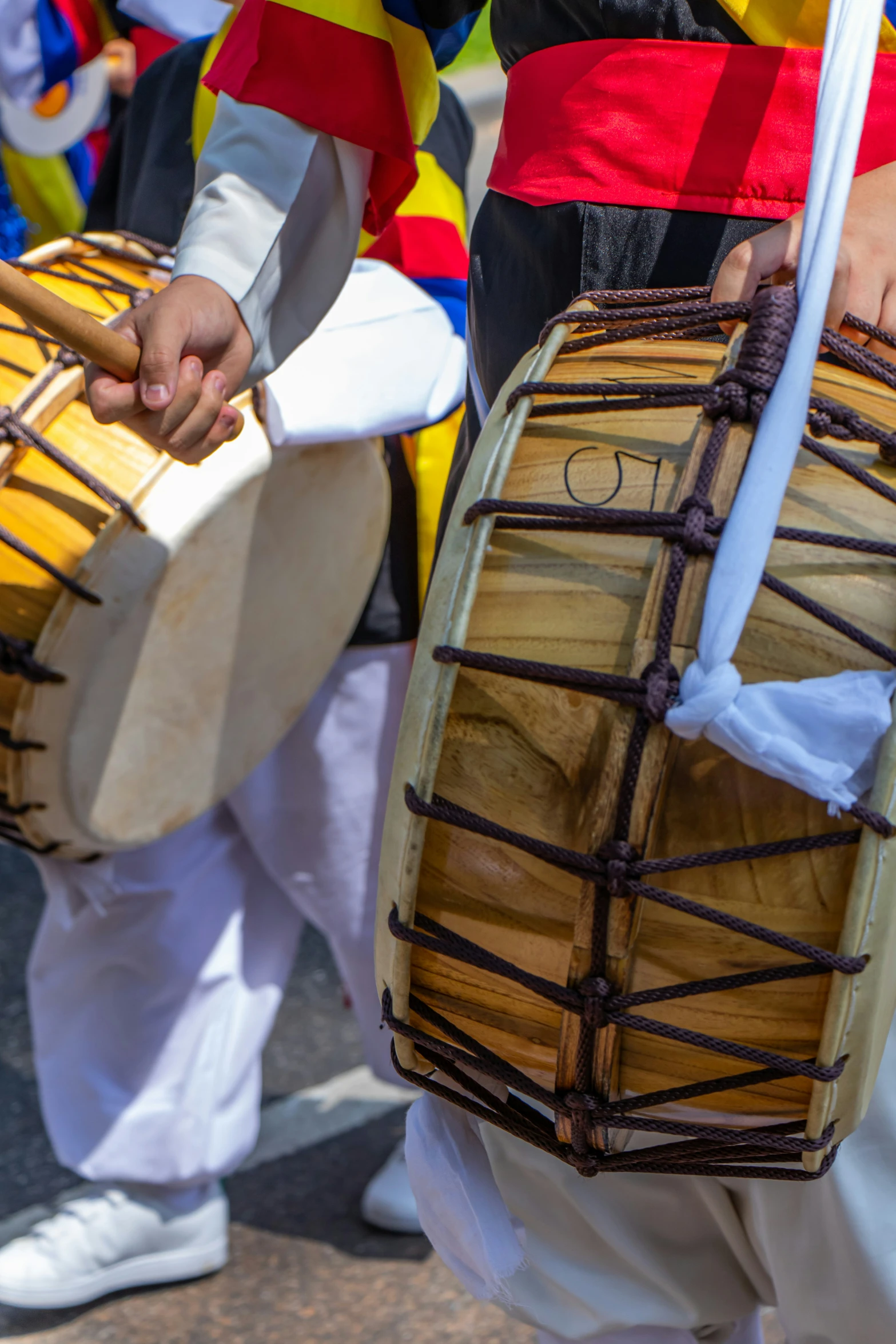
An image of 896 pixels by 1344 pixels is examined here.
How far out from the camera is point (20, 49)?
2.21 m

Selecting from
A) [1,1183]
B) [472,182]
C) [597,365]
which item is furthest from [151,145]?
[472,182]

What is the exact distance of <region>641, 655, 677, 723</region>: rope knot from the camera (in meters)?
0.72

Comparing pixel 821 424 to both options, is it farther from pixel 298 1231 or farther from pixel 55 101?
pixel 55 101

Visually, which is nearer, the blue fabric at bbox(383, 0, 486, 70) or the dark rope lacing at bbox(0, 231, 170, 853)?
the blue fabric at bbox(383, 0, 486, 70)

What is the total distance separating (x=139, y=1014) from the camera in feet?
6.16

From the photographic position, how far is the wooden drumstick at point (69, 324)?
0.86m

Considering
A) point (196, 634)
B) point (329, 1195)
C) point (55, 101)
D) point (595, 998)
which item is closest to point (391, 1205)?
point (329, 1195)

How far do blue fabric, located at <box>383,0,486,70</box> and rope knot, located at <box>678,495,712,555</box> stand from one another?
0.47 meters

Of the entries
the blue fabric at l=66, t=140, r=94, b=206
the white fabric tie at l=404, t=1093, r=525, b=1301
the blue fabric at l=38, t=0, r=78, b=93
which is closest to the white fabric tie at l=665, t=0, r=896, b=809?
the white fabric tie at l=404, t=1093, r=525, b=1301

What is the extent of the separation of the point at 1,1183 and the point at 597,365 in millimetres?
1731

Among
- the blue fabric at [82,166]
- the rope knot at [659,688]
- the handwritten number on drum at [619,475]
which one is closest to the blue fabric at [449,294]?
the handwritten number on drum at [619,475]

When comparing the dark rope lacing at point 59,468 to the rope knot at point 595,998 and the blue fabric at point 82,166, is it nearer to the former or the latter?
the rope knot at point 595,998

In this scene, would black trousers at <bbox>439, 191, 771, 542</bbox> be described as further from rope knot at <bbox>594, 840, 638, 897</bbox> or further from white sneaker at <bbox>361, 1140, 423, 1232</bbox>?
white sneaker at <bbox>361, 1140, 423, 1232</bbox>

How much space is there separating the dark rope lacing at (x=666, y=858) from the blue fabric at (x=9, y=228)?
160cm
